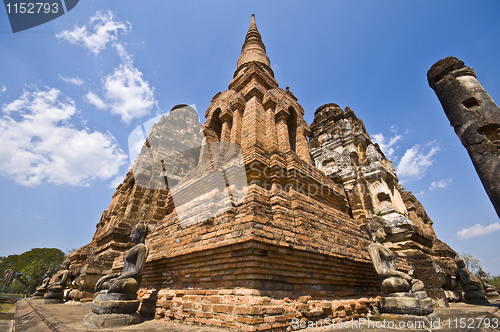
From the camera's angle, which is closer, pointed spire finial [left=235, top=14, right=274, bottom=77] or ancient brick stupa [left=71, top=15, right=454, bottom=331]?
ancient brick stupa [left=71, top=15, right=454, bottom=331]

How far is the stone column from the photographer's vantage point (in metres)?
6.85

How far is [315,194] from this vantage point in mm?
6148

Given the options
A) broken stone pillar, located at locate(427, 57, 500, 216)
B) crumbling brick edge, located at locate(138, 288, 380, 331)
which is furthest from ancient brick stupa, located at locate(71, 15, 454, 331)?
broken stone pillar, located at locate(427, 57, 500, 216)

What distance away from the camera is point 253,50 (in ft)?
39.3

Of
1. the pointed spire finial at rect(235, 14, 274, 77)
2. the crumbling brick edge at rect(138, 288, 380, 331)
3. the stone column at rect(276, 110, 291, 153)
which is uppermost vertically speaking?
the pointed spire finial at rect(235, 14, 274, 77)

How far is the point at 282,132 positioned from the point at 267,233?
429 centimetres

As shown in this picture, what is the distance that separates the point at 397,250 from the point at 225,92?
8.06 meters

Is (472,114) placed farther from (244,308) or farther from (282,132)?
(244,308)

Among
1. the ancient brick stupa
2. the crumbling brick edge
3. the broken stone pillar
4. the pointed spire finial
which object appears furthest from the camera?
the pointed spire finial

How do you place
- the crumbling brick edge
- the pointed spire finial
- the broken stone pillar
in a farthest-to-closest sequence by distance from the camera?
the pointed spire finial
the broken stone pillar
the crumbling brick edge

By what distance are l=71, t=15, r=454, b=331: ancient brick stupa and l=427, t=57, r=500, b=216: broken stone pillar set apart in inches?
110

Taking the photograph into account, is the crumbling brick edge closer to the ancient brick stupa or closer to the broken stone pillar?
the ancient brick stupa

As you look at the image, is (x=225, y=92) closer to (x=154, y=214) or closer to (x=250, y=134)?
(x=250, y=134)

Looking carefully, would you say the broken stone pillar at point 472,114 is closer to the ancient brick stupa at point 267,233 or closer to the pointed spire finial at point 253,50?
the ancient brick stupa at point 267,233
